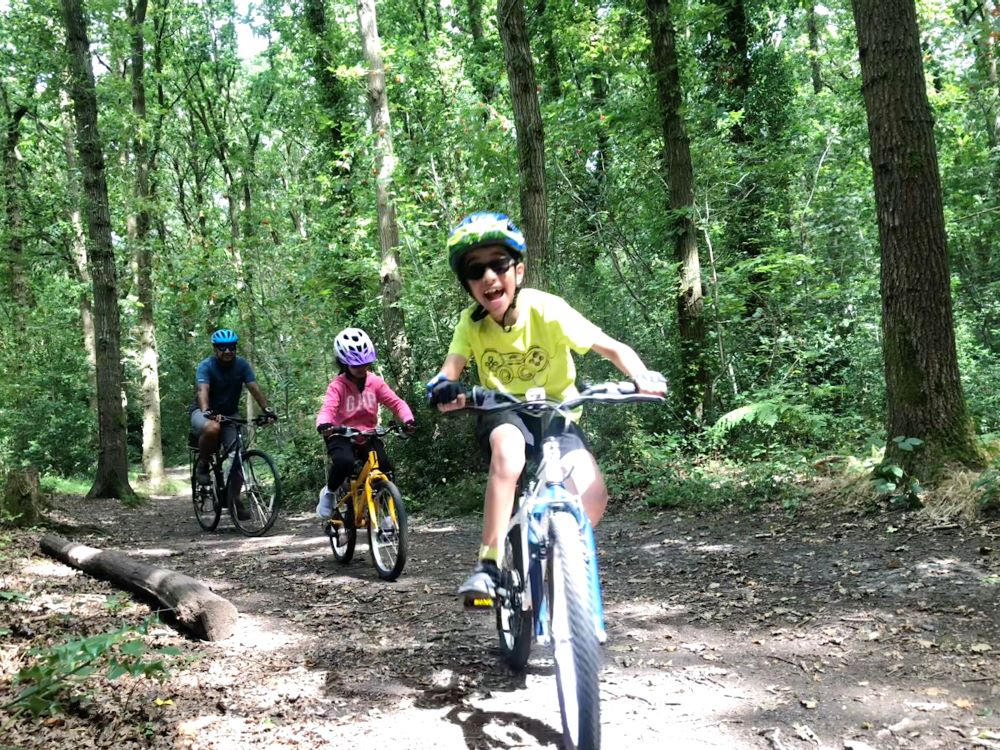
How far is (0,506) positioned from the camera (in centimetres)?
848


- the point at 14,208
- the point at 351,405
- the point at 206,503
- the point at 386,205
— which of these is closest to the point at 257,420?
the point at 206,503

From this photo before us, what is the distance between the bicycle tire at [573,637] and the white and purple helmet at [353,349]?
4.03m

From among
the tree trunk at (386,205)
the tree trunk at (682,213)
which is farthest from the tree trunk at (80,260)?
the tree trunk at (682,213)

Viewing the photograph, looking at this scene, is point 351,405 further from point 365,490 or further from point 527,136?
point 527,136

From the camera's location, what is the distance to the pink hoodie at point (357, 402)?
6824 millimetres

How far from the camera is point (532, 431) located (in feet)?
12.3

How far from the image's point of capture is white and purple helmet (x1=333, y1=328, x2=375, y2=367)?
6.82m

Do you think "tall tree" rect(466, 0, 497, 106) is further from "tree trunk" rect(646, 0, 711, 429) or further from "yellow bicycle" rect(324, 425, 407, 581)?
"yellow bicycle" rect(324, 425, 407, 581)

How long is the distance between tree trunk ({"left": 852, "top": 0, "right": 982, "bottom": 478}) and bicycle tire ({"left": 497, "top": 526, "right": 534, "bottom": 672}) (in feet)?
14.5

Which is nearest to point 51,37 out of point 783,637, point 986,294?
point 783,637

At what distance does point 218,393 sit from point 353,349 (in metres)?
3.62

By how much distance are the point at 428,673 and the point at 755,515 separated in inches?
184

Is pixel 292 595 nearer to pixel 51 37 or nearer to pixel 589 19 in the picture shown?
pixel 589 19

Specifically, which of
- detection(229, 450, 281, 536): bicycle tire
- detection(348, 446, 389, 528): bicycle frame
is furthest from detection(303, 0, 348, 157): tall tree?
detection(348, 446, 389, 528): bicycle frame
